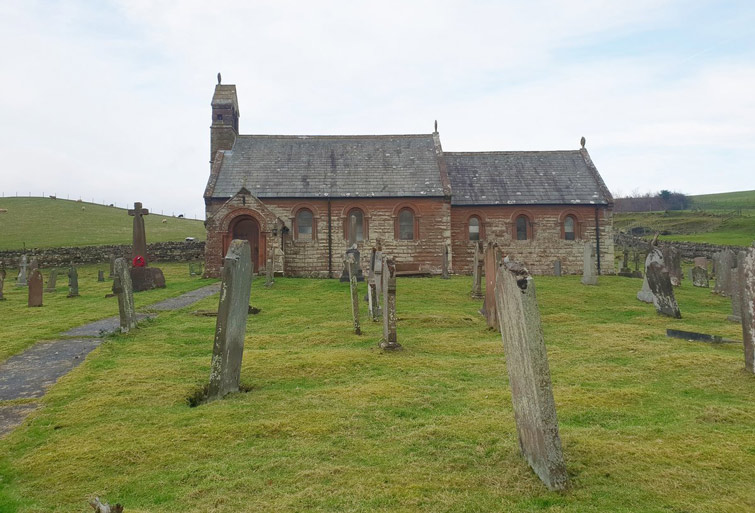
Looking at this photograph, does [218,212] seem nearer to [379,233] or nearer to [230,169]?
[230,169]

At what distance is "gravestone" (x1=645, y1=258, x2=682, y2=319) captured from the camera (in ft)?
42.8

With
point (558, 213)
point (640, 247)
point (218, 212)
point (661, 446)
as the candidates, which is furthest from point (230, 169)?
point (640, 247)

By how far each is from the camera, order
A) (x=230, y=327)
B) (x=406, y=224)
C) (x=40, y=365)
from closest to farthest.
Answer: (x=230, y=327), (x=40, y=365), (x=406, y=224)

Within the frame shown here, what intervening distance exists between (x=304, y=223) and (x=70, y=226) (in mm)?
32924

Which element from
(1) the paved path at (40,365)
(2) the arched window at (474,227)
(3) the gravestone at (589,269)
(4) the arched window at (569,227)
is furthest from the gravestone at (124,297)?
(4) the arched window at (569,227)

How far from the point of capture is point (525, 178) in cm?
3209

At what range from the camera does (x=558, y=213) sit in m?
30.6

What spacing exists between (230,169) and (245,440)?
2683 cm

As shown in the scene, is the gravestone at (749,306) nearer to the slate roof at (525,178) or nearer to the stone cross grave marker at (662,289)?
the stone cross grave marker at (662,289)

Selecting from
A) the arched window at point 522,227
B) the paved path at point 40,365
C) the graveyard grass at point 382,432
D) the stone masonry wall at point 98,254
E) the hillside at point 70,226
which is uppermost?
the hillside at point 70,226

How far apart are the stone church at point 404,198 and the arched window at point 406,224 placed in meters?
0.06

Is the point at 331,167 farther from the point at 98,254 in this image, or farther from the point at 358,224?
the point at 98,254

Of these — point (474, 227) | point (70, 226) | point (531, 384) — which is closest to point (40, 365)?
point (531, 384)

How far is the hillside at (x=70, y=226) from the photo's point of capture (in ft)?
138
